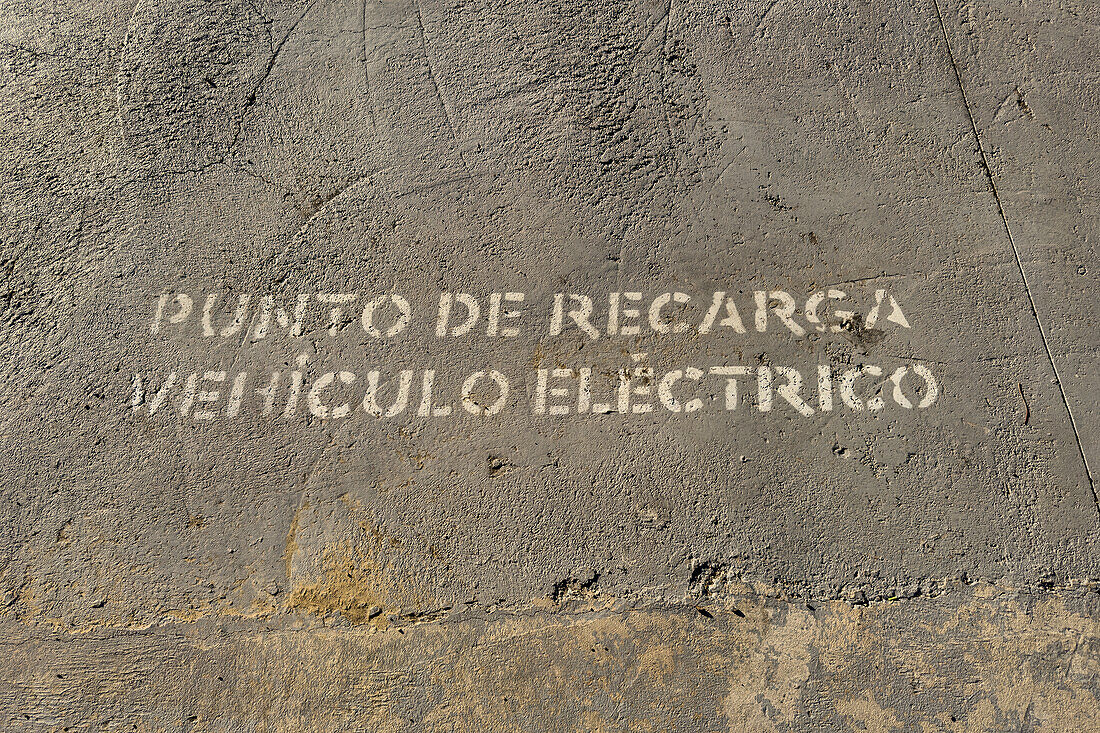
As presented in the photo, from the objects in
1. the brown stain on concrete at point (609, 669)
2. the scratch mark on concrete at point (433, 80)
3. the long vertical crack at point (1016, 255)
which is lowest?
the brown stain on concrete at point (609, 669)

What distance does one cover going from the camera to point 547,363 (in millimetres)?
3570

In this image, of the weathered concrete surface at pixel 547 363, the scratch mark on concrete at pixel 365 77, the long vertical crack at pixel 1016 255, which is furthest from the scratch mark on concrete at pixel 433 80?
the long vertical crack at pixel 1016 255

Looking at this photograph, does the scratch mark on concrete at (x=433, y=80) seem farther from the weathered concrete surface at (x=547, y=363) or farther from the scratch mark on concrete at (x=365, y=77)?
the scratch mark on concrete at (x=365, y=77)

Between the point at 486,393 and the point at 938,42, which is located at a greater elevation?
the point at 938,42

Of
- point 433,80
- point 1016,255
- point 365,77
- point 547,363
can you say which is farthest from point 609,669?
point 365,77

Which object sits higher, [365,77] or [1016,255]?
[365,77]

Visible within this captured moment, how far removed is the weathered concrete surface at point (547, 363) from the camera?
9.93 ft

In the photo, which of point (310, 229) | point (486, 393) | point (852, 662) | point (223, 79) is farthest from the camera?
point (223, 79)

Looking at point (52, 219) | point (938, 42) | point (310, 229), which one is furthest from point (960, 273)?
point (52, 219)

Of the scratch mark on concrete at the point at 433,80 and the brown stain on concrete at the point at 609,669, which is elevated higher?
the scratch mark on concrete at the point at 433,80

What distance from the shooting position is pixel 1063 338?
3.53 m

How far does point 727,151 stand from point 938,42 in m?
1.66

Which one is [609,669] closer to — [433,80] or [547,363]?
[547,363]

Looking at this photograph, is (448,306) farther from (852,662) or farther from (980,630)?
(980,630)
